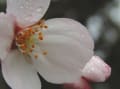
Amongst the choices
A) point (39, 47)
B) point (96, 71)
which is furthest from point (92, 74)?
point (39, 47)

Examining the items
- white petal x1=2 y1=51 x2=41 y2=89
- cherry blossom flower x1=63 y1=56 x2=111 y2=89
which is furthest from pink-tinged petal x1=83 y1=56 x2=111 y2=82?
white petal x1=2 y1=51 x2=41 y2=89

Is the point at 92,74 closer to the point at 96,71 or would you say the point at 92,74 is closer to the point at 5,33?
the point at 96,71

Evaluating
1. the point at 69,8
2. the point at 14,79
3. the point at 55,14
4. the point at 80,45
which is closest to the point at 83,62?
the point at 80,45

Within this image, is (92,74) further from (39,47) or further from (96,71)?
(39,47)

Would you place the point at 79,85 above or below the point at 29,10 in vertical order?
below

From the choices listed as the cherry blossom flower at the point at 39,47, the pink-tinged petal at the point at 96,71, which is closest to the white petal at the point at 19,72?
the cherry blossom flower at the point at 39,47

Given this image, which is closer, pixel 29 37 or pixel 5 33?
pixel 5 33

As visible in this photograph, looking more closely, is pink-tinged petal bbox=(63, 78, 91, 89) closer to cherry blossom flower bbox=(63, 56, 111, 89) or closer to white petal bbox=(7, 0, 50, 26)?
cherry blossom flower bbox=(63, 56, 111, 89)

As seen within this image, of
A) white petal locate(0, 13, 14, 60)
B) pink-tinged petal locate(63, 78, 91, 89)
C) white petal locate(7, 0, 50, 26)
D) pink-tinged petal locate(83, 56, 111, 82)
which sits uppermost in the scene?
white petal locate(7, 0, 50, 26)
